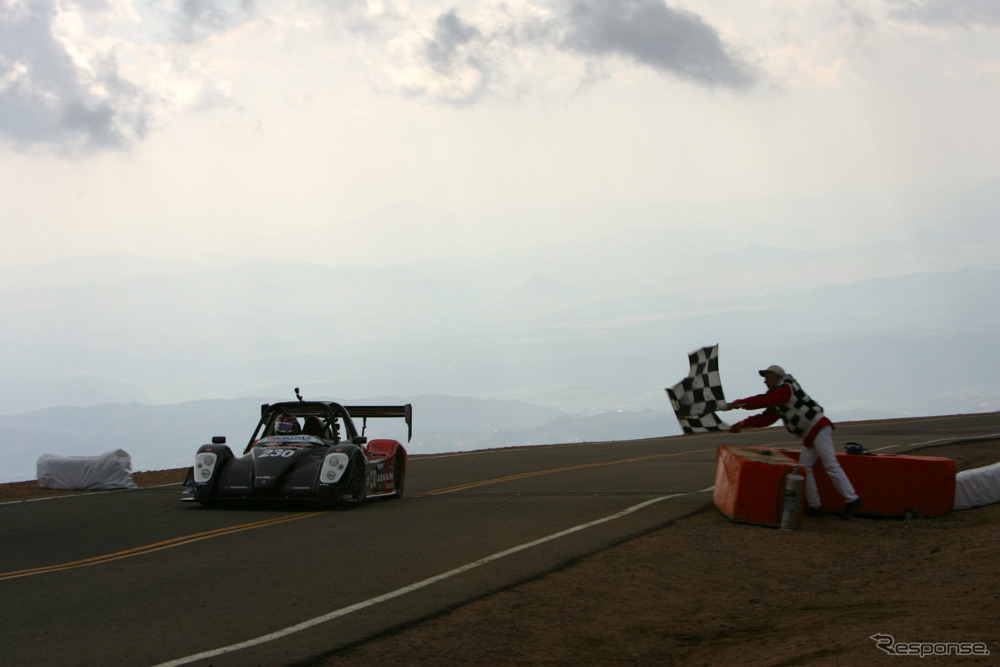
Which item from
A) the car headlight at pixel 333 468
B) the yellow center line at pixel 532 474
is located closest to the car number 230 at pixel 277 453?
the car headlight at pixel 333 468

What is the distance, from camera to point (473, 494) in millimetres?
14648

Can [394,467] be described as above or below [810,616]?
above

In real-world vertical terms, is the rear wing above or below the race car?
above

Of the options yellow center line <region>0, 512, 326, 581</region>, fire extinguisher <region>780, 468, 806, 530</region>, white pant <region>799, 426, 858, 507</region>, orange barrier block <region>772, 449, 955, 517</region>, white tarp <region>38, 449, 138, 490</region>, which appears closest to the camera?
yellow center line <region>0, 512, 326, 581</region>

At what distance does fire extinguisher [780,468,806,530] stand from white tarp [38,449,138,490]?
1089 cm

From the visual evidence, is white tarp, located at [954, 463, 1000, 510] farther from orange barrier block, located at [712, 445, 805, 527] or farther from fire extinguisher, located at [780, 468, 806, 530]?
fire extinguisher, located at [780, 468, 806, 530]

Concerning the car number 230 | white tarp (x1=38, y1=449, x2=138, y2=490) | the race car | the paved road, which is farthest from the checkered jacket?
white tarp (x1=38, y1=449, x2=138, y2=490)

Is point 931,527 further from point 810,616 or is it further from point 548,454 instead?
point 548,454

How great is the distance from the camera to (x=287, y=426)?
522 inches

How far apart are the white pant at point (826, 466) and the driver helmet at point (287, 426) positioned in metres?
Answer: 6.77

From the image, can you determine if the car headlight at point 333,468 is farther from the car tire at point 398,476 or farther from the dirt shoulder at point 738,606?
the dirt shoulder at point 738,606

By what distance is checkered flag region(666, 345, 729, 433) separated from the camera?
1208cm

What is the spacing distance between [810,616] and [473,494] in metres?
8.43

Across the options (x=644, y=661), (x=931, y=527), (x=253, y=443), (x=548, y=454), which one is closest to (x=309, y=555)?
(x=644, y=661)
